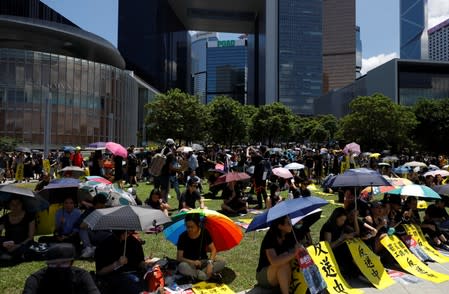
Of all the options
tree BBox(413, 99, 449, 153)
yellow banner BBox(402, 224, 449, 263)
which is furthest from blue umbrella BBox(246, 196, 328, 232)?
tree BBox(413, 99, 449, 153)

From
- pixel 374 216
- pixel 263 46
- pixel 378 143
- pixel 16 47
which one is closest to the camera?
pixel 374 216

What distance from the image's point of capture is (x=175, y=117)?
38562mm

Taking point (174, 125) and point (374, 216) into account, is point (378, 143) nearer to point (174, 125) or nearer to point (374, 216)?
point (174, 125)

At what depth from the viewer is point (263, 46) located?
119m

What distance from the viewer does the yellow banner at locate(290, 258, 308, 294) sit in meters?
5.38

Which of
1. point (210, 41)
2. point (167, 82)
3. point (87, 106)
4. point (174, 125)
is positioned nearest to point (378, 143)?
point (174, 125)

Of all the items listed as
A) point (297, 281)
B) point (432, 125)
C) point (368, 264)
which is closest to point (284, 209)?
point (297, 281)

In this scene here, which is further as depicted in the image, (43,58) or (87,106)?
(87,106)

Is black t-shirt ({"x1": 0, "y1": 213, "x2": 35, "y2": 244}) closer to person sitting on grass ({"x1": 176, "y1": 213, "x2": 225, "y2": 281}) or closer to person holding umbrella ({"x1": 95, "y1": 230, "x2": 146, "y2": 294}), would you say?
person holding umbrella ({"x1": 95, "y1": 230, "x2": 146, "y2": 294})

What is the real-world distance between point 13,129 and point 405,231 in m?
44.9

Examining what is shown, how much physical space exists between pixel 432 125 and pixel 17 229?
43.4 m

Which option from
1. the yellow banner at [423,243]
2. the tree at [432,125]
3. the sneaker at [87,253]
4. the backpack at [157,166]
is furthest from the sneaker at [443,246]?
the tree at [432,125]

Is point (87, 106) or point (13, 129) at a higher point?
point (87, 106)

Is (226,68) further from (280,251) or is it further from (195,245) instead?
(280,251)
